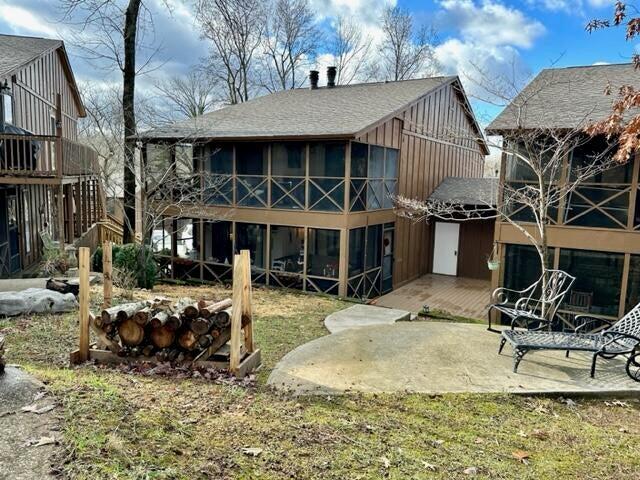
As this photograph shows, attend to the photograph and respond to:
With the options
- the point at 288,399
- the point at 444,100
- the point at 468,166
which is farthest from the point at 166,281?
the point at 468,166

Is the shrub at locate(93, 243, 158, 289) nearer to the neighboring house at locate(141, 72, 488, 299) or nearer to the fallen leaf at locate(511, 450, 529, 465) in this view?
the neighboring house at locate(141, 72, 488, 299)

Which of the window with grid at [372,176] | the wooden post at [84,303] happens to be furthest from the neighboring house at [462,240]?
the wooden post at [84,303]

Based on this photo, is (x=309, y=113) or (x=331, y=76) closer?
(x=309, y=113)

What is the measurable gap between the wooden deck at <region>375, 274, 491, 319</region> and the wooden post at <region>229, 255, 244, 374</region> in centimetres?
786

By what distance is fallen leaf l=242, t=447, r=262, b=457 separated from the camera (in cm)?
354

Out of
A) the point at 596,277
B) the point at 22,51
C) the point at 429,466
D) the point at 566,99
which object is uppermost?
the point at 22,51

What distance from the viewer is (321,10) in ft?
100

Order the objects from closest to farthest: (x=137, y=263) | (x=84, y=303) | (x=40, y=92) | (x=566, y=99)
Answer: (x=84, y=303) → (x=566, y=99) → (x=137, y=263) → (x=40, y=92)

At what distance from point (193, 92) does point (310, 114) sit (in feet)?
61.8

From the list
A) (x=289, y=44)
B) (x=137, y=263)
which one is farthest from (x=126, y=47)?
(x=289, y=44)

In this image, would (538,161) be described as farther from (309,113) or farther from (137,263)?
(137,263)

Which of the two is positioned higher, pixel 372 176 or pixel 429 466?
pixel 372 176

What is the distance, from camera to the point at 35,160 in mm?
12109

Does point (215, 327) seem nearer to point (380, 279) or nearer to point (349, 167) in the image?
point (349, 167)
